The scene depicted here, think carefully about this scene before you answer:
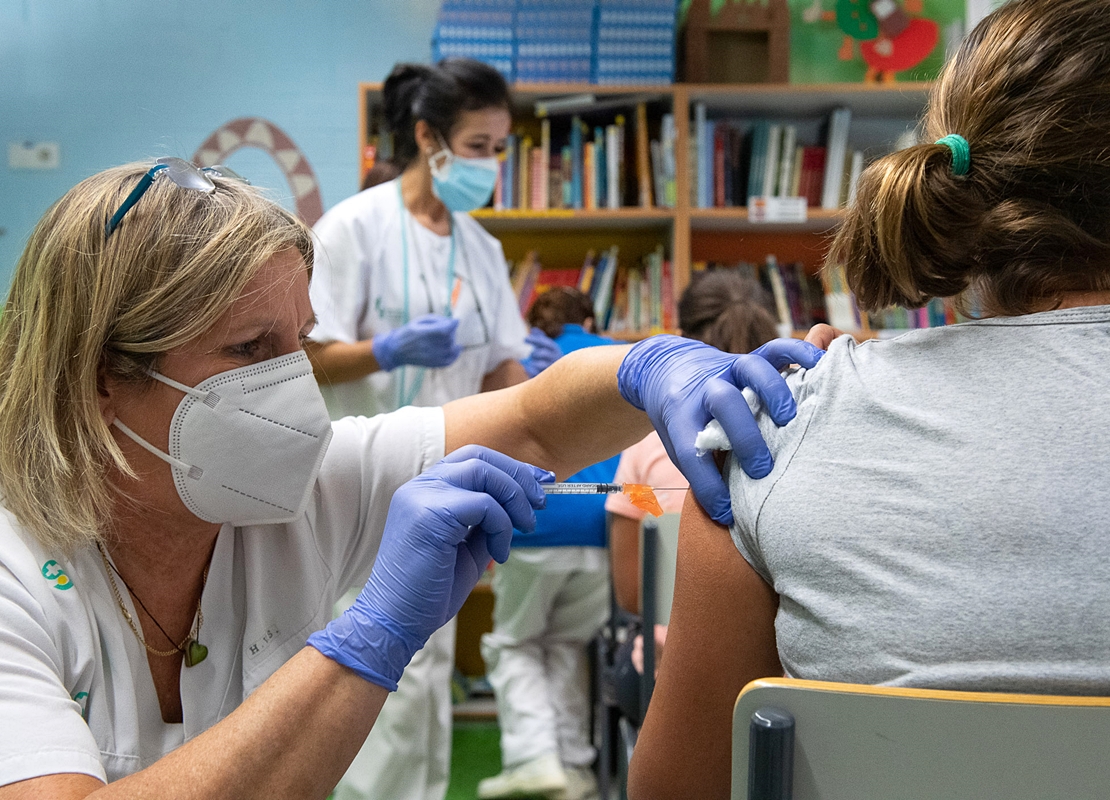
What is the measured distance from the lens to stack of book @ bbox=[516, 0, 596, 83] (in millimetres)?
3250

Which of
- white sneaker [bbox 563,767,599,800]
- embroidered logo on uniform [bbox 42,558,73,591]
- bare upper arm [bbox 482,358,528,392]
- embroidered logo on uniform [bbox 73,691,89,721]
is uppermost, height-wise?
embroidered logo on uniform [bbox 42,558,73,591]

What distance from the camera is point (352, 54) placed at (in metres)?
3.50

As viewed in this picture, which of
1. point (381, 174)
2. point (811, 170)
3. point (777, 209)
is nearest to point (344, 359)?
point (381, 174)

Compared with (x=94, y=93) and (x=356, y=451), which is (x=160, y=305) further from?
(x=94, y=93)

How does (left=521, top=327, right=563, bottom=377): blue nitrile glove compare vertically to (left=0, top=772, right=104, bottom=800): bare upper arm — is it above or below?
below

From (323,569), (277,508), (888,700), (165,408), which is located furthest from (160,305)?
(888,700)

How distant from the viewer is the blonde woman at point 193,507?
84 centimetres

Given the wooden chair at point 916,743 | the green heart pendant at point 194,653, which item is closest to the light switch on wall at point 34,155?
the green heart pendant at point 194,653

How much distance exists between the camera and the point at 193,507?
40.1 inches

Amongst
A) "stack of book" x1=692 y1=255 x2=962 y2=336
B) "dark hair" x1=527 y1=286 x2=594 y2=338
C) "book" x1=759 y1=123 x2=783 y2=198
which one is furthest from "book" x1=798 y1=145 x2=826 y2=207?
"dark hair" x1=527 y1=286 x2=594 y2=338

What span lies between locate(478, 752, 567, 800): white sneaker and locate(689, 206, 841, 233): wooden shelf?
1.95m

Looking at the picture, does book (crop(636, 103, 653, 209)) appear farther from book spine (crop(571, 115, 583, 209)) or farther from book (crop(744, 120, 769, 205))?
book (crop(744, 120, 769, 205))

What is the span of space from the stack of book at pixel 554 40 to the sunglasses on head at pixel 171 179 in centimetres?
245

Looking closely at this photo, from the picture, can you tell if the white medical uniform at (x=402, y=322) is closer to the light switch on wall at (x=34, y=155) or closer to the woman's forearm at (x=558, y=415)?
the woman's forearm at (x=558, y=415)
